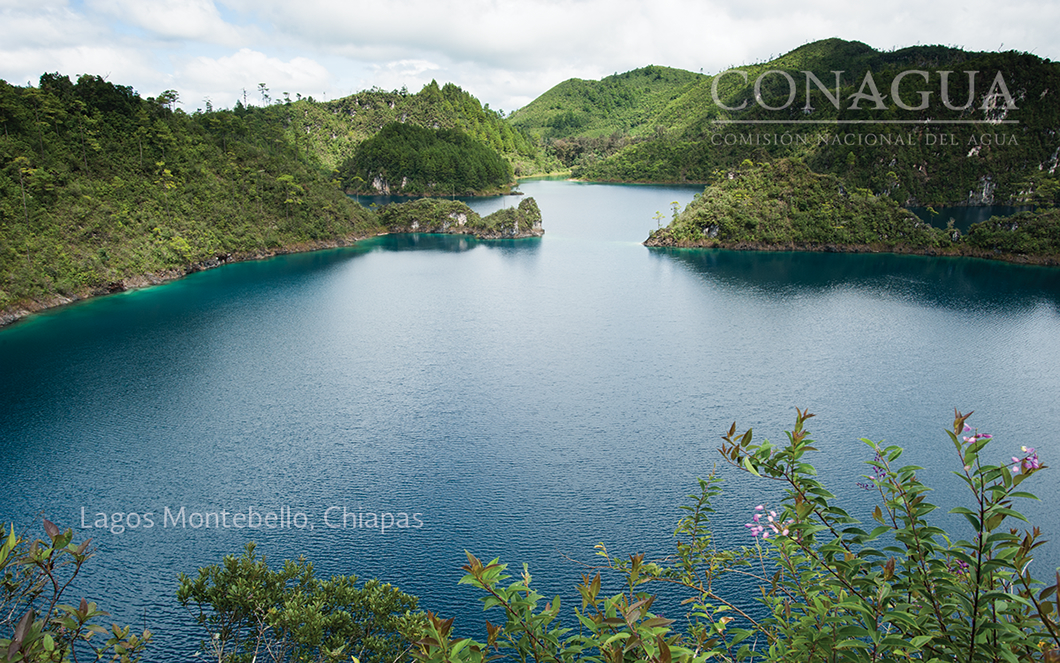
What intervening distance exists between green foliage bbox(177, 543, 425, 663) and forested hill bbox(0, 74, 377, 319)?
3419 cm

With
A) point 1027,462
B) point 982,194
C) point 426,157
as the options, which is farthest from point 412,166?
point 1027,462

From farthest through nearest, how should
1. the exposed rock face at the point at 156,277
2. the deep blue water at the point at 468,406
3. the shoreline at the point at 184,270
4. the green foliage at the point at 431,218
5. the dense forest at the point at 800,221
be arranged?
the green foliage at the point at 431,218
the dense forest at the point at 800,221
the shoreline at the point at 184,270
the exposed rock face at the point at 156,277
the deep blue water at the point at 468,406

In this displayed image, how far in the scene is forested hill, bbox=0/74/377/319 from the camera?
3747cm

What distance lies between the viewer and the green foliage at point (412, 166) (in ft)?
351

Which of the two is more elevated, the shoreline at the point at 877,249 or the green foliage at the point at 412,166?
the green foliage at the point at 412,166

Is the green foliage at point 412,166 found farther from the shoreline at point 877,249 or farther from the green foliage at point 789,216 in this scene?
the green foliage at point 789,216

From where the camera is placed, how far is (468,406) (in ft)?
78.4

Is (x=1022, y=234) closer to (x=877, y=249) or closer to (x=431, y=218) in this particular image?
(x=877, y=249)

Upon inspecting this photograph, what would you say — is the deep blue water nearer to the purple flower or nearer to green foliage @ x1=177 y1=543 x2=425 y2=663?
green foliage @ x1=177 y1=543 x2=425 y2=663

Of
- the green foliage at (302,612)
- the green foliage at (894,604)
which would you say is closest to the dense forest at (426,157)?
the green foliage at (302,612)

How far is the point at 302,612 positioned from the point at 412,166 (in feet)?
348

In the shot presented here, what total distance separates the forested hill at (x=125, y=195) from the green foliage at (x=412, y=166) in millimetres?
40242

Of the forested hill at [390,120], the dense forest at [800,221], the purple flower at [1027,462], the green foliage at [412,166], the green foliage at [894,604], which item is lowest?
the green foliage at [894,604]

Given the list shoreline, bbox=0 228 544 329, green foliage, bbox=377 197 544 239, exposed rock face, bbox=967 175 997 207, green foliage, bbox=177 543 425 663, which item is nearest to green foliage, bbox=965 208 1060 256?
exposed rock face, bbox=967 175 997 207
